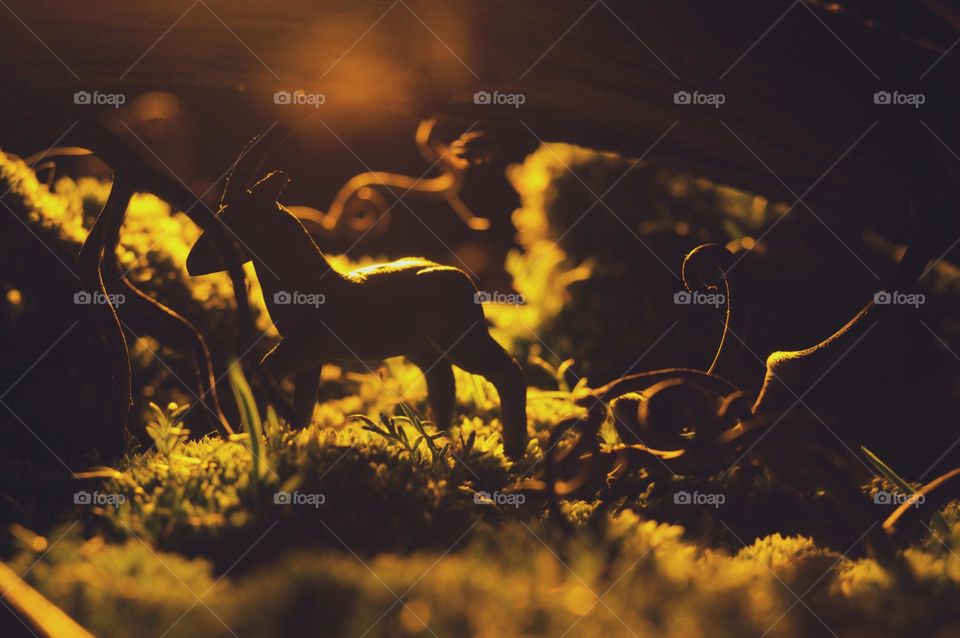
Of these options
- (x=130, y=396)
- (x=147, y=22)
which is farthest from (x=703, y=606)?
(x=147, y=22)

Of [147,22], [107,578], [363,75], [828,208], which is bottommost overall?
[107,578]

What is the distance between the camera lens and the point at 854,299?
3582mm

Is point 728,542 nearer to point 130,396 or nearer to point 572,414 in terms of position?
point 572,414

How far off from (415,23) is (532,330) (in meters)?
1.91

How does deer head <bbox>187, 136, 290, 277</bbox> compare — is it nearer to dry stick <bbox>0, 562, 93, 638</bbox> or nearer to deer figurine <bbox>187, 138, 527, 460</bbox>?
deer figurine <bbox>187, 138, 527, 460</bbox>

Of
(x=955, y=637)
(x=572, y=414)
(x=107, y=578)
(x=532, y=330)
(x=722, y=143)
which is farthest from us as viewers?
(x=532, y=330)
